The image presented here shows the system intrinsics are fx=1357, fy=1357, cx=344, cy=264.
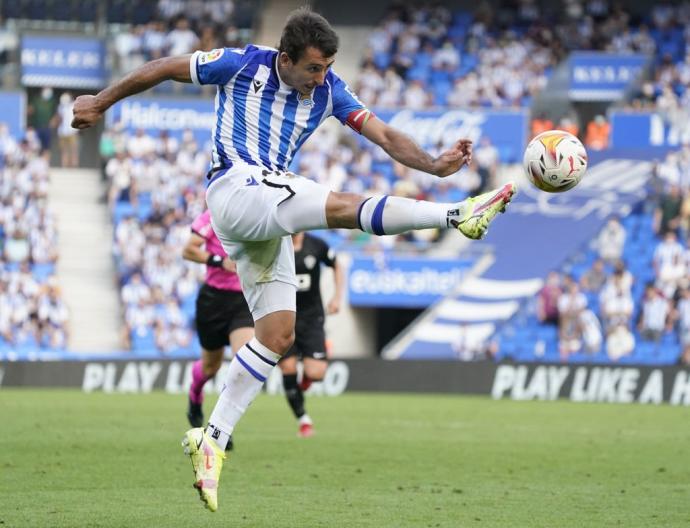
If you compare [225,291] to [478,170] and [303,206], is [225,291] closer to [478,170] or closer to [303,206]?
[303,206]

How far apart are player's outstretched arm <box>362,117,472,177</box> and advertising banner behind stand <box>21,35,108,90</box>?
1037 inches

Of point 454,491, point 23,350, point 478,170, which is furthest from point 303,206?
point 478,170

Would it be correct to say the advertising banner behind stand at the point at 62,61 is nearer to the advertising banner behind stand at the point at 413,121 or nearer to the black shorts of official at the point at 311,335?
the advertising banner behind stand at the point at 413,121

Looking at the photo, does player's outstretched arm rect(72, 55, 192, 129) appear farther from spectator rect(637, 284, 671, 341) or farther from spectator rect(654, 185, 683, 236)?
spectator rect(654, 185, 683, 236)

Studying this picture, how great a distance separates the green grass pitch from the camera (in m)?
8.20

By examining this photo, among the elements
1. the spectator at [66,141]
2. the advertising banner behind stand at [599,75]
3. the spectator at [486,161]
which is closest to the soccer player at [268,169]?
the spectator at [486,161]

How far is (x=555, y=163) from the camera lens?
791cm

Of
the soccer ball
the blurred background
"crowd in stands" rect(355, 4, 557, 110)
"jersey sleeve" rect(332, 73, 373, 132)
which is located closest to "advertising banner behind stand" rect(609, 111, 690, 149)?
the blurred background

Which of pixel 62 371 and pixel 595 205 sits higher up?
pixel 595 205

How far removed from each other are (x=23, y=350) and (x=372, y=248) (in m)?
7.37

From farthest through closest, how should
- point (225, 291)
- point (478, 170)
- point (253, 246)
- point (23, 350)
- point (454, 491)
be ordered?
point (478, 170), point (23, 350), point (225, 291), point (454, 491), point (253, 246)

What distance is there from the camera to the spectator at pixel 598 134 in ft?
101

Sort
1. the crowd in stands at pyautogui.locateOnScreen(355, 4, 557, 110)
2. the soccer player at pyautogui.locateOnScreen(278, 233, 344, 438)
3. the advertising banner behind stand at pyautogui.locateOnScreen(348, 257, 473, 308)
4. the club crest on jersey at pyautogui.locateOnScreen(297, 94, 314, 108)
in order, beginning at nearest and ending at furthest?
the club crest on jersey at pyautogui.locateOnScreen(297, 94, 314, 108) < the soccer player at pyautogui.locateOnScreen(278, 233, 344, 438) < the advertising banner behind stand at pyautogui.locateOnScreen(348, 257, 473, 308) < the crowd in stands at pyautogui.locateOnScreen(355, 4, 557, 110)

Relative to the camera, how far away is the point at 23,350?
2703cm
